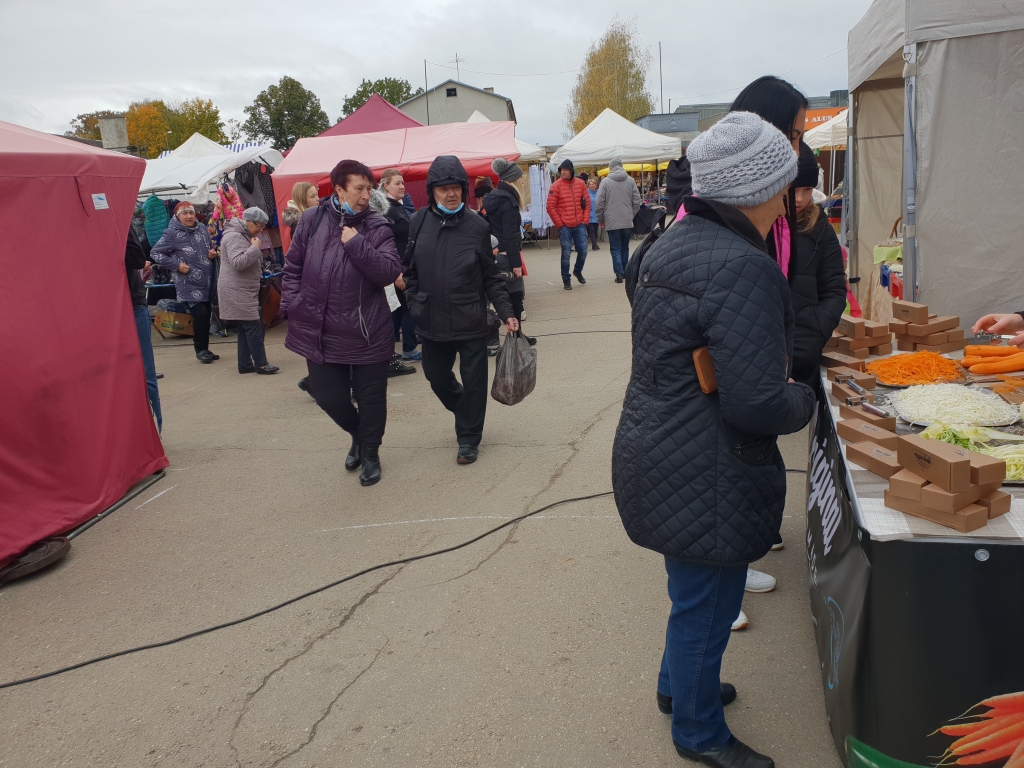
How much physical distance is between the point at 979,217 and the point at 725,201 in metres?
4.12

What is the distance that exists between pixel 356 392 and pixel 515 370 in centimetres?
105

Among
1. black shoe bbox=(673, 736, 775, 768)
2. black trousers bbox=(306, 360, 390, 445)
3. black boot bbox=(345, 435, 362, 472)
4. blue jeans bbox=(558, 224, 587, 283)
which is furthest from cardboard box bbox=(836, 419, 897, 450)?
blue jeans bbox=(558, 224, 587, 283)

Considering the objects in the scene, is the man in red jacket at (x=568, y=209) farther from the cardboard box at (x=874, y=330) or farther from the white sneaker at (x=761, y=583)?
the white sneaker at (x=761, y=583)

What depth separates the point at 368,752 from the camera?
103 inches

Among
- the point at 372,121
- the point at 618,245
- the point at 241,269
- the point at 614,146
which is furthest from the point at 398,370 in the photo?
the point at 614,146

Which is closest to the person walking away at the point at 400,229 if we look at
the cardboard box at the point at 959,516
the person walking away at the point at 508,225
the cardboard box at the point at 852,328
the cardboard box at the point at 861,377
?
the person walking away at the point at 508,225

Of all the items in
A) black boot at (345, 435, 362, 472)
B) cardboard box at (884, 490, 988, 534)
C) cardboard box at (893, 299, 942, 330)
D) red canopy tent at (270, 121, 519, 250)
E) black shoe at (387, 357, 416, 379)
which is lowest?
black boot at (345, 435, 362, 472)

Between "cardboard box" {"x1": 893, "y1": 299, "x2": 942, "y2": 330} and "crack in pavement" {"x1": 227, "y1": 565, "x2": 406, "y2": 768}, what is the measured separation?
8.86ft

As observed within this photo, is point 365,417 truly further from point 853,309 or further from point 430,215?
point 853,309

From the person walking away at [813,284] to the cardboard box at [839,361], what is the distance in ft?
0.16

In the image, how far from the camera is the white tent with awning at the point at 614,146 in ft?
59.0

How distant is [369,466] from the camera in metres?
5.16

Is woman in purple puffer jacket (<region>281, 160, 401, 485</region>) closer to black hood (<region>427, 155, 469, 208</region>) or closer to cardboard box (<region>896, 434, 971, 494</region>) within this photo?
black hood (<region>427, 155, 469, 208</region>)

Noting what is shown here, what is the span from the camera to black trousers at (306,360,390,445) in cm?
493
